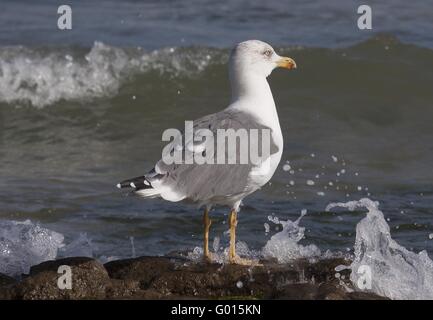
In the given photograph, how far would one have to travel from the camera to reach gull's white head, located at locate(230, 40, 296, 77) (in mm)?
6332

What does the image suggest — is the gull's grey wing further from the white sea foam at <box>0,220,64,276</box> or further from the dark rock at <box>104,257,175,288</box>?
the white sea foam at <box>0,220,64,276</box>

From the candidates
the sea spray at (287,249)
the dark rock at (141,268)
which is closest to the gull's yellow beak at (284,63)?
the sea spray at (287,249)

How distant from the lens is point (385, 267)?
5793 mm

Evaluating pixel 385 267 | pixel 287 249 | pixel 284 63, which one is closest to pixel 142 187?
pixel 287 249

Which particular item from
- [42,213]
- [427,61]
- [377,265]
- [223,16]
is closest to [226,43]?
[223,16]

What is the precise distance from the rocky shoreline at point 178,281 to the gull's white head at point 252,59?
4.05 feet

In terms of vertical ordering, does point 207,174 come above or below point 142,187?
above

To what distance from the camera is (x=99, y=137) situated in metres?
11.4

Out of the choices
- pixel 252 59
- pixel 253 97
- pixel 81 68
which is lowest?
pixel 253 97

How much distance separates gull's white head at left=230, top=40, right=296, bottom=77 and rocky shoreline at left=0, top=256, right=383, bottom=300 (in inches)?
48.7

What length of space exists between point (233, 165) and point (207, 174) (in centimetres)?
17

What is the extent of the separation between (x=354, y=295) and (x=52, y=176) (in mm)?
4943

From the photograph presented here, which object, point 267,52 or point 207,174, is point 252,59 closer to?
point 267,52
